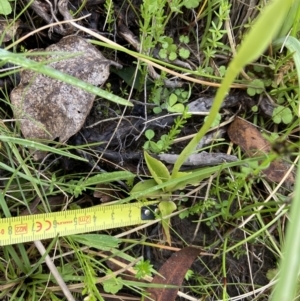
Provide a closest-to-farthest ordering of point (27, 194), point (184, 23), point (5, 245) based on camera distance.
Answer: point (5, 245) → point (27, 194) → point (184, 23)

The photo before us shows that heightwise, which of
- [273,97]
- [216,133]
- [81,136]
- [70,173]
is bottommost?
[70,173]

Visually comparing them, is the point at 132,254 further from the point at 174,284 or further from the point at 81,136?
the point at 81,136

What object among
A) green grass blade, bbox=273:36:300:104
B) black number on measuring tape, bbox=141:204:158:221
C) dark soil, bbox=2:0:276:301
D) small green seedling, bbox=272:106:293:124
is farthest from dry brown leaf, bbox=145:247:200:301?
green grass blade, bbox=273:36:300:104

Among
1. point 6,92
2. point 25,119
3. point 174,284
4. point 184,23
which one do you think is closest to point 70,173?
point 25,119

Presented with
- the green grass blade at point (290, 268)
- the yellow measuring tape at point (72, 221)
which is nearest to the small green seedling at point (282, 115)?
the yellow measuring tape at point (72, 221)

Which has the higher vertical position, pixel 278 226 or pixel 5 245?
pixel 278 226

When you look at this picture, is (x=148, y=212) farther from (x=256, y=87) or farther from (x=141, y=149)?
(x=256, y=87)

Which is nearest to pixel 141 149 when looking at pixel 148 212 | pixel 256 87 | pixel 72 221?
pixel 148 212

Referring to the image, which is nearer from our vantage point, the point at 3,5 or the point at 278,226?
the point at 3,5
